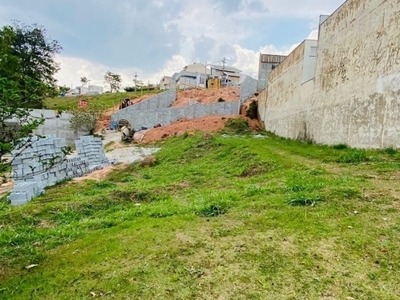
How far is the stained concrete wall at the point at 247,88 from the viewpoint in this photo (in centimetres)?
2534

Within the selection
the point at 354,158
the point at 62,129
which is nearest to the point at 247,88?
the point at 62,129

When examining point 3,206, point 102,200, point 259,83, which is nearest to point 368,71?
point 102,200

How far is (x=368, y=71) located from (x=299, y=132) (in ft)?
16.6

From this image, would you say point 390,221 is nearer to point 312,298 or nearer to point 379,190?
point 379,190

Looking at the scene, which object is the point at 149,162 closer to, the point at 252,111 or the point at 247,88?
the point at 252,111

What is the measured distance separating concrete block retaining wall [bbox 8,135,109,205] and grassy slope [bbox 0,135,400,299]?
1.58 meters

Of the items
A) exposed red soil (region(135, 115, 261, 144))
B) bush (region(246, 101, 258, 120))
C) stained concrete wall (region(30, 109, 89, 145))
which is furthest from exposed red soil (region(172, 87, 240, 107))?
stained concrete wall (region(30, 109, 89, 145))

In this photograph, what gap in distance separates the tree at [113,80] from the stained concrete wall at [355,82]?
130 ft

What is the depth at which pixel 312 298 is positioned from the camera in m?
2.24

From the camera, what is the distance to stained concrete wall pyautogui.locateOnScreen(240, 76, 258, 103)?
25344mm

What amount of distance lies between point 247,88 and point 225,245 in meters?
23.5

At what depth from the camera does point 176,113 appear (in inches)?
953

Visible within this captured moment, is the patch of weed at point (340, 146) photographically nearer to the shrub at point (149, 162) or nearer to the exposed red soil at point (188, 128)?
the shrub at point (149, 162)

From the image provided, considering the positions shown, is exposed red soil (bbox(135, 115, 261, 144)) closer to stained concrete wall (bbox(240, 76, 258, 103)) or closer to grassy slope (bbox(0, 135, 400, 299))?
stained concrete wall (bbox(240, 76, 258, 103))
